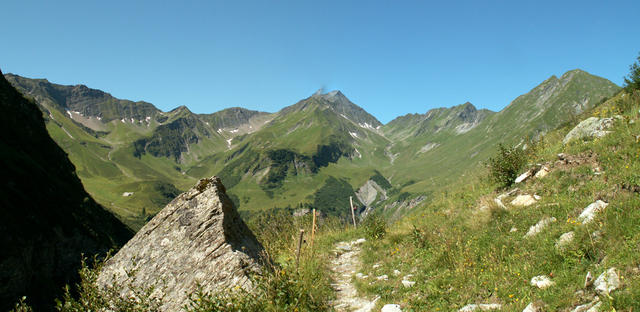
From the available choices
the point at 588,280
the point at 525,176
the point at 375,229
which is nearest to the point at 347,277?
the point at 375,229

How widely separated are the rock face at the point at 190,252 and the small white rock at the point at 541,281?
18.2 feet

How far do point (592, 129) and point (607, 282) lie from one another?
10.3m

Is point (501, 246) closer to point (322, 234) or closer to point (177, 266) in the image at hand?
point (177, 266)

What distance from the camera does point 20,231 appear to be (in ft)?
24.0

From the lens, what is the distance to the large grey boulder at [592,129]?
1120 cm

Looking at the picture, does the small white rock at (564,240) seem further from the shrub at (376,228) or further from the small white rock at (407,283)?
the shrub at (376,228)

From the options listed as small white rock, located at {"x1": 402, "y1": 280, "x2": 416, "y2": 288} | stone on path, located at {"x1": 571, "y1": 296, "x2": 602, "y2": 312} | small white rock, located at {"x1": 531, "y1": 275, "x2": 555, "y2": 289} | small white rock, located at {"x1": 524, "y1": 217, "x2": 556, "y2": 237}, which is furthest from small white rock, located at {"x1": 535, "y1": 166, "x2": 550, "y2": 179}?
stone on path, located at {"x1": 571, "y1": 296, "x2": 602, "y2": 312}

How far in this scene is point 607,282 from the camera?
431 cm

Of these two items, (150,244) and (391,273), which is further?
(391,273)

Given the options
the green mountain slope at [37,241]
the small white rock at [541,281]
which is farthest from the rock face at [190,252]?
the small white rock at [541,281]

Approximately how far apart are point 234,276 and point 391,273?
4601 mm

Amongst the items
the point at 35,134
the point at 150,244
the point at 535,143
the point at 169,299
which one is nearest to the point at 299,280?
the point at 169,299

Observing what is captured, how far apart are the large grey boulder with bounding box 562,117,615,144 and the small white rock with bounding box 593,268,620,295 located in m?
8.65

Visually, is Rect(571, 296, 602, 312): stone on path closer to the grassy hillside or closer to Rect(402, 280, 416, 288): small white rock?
the grassy hillside
